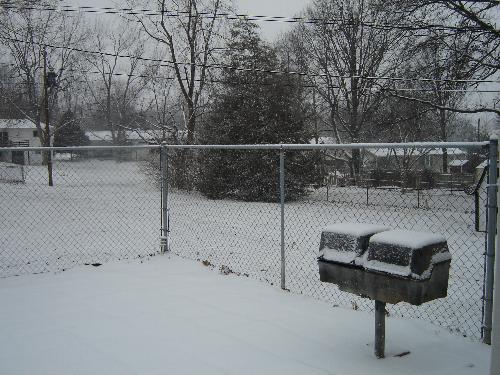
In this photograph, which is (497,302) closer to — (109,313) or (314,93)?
(109,313)

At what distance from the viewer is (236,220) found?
12.1 meters

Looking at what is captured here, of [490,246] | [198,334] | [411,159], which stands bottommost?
[198,334]

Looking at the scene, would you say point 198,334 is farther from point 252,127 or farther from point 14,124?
point 14,124

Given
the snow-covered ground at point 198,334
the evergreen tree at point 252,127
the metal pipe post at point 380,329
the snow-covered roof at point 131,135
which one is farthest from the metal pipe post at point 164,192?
the snow-covered roof at point 131,135

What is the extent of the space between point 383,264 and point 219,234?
7449 mm

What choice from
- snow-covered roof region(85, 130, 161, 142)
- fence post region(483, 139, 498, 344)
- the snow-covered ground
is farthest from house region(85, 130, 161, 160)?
fence post region(483, 139, 498, 344)

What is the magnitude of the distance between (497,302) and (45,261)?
6.25m

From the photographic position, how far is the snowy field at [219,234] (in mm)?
5695

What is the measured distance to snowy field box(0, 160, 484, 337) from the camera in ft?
18.7

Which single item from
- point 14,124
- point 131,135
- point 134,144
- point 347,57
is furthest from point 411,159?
point 131,135

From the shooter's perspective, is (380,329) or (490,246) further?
(490,246)

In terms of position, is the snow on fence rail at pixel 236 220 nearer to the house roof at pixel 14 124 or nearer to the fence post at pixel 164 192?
the fence post at pixel 164 192

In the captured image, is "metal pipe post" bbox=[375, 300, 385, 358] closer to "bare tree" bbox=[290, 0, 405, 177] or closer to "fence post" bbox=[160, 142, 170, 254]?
"fence post" bbox=[160, 142, 170, 254]

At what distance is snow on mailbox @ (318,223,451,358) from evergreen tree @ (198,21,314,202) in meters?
13.2
